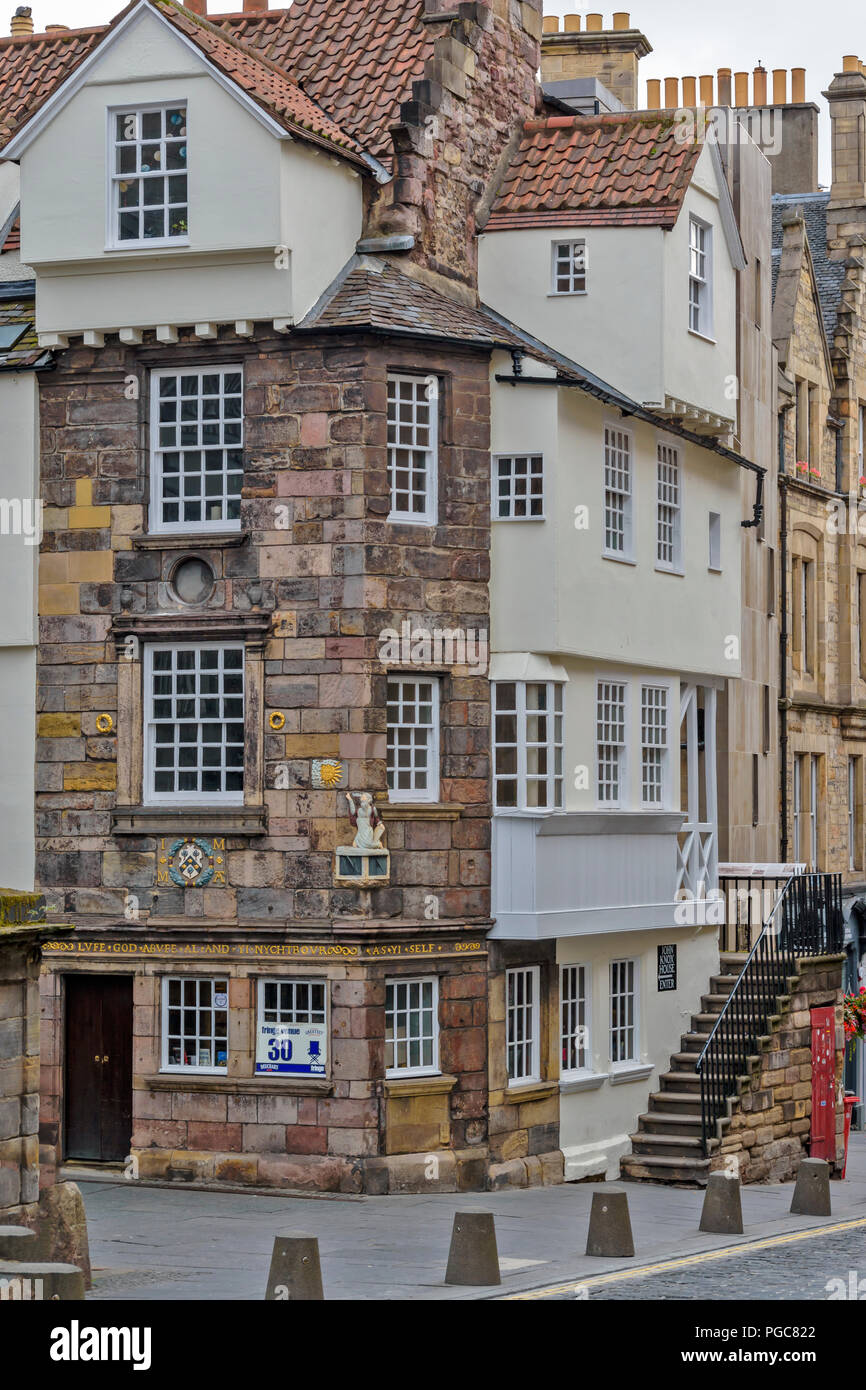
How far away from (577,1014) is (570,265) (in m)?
8.73

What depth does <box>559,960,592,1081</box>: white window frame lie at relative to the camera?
2628 cm

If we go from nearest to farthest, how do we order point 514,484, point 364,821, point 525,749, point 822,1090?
1. point 364,821
2. point 525,749
3. point 514,484
4. point 822,1090

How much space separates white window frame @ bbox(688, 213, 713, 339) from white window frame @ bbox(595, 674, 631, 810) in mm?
4391

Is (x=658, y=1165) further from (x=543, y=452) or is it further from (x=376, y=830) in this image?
(x=543, y=452)

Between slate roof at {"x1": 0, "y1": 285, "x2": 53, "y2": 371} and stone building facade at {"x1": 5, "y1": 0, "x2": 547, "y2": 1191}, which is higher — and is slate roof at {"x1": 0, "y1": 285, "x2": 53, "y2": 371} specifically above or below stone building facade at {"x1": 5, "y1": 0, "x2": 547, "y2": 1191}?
above

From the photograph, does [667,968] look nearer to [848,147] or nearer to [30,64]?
[30,64]

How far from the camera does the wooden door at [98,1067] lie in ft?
80.2

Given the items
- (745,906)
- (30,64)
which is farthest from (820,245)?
(30,64)

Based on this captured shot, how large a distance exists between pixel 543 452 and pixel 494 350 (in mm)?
1237

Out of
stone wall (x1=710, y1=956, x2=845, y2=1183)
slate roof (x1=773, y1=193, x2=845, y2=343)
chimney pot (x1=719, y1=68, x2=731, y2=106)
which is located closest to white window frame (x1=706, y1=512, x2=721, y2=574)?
stone wall (x1=710, y1=956, x2=845, y2=1183)

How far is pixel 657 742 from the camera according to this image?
28078mm

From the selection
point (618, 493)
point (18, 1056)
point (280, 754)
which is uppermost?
point (618, 493)

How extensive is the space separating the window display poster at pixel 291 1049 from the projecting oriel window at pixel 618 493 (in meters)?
6.62

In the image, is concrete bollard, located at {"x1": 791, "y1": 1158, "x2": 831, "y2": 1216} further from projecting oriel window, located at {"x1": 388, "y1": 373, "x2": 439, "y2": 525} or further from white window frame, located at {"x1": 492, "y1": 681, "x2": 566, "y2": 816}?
projecting oriel window, located at {"x1": 388, "y1": 373, "x2": 439, "y2": 525}
